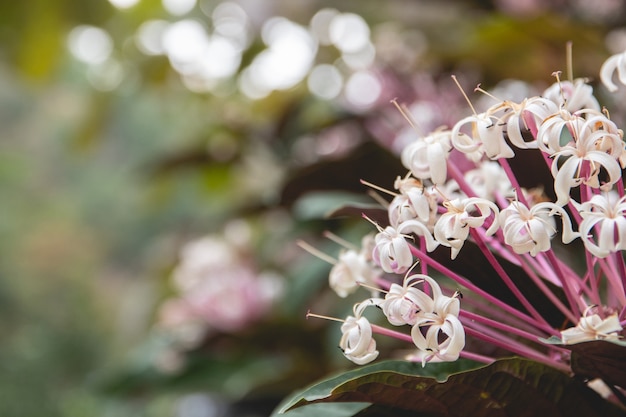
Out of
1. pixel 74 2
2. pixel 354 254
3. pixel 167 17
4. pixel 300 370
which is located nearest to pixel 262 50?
pixel 167 17

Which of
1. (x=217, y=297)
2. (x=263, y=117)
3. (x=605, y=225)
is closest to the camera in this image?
(x=605, y=225)

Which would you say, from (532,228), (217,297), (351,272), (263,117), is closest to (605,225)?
(532,228)

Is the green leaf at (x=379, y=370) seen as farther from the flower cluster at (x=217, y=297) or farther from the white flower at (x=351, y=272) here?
the flower cluster at (x=217, y=297)

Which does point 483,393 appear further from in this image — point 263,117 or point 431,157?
point 263,117

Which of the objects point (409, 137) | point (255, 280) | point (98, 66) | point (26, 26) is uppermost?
point (26, 26)

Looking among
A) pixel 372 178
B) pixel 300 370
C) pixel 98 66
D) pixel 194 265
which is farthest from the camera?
pixel 98 66

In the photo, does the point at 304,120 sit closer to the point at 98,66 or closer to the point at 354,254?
the point at 98,66
